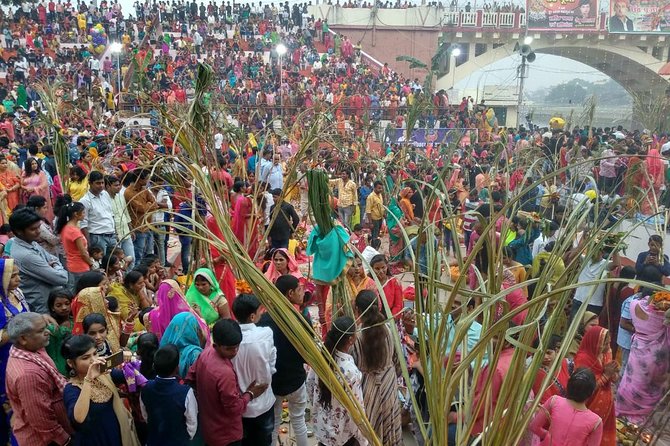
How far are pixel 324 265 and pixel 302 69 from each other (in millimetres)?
18573

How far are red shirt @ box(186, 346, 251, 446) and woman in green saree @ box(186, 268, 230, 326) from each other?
69 centimetres

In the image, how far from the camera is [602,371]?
Result: 314 centimetres

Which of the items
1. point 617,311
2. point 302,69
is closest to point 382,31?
point 302,69

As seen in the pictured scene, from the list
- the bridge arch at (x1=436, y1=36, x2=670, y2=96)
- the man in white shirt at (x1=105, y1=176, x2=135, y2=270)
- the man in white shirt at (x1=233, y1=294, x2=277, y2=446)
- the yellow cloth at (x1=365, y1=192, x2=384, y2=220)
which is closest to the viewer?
the man in white shirt at (x1=233, y1=294, x2=277, y2=446)

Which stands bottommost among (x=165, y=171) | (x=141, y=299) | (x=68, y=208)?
(x=141, y=299)

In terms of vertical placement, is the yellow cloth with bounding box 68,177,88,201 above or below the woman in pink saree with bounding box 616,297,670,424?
above

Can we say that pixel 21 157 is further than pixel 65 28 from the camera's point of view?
No

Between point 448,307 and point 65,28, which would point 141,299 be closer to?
point 448,307

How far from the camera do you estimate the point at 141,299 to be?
3.68 metres

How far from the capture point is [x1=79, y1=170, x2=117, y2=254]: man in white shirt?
16.4ft

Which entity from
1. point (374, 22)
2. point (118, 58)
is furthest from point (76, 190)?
point (374, 22)

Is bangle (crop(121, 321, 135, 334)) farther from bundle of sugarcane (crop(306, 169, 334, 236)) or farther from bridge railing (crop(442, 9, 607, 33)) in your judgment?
bridge railing (crop(442, 9, 607, 33))

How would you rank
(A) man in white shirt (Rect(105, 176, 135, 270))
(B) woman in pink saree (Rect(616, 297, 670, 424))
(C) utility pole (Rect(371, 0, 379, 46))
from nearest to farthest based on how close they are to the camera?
(B) woman in pink saree (Rect(616, 297, 670, 424))
(A) man in white shirt (Rect(105, 176, 135, 270))
(C) utility pole (Rect(371, 0, 379, 46))

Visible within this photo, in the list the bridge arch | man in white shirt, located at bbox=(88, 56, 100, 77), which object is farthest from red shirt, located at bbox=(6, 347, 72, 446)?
the bridge arch
